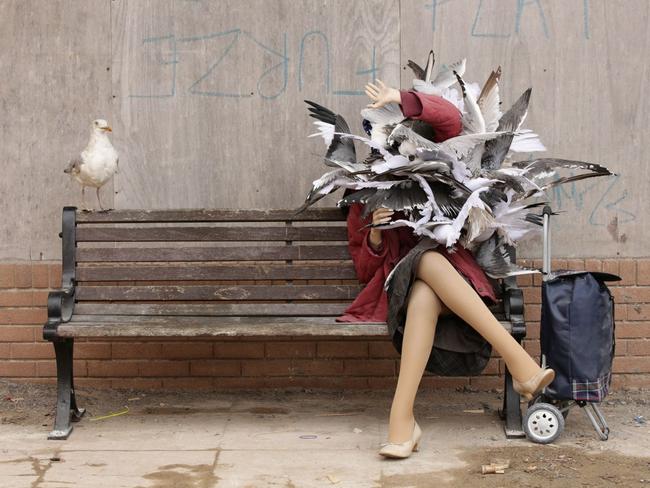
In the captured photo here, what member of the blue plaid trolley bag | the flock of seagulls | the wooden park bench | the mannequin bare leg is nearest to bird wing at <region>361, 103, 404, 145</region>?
the flock of seagulls

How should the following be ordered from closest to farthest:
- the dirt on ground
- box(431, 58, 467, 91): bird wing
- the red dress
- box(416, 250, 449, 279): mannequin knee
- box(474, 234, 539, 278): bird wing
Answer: the dirt on ground < box(416, 250, 449, 279): mannequin knee < the red dress < box(474, 234, 539, 278): bird wing < box(431, 58, 467, 91): bird wing

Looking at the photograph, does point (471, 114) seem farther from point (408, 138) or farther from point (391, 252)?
point (391, 252)

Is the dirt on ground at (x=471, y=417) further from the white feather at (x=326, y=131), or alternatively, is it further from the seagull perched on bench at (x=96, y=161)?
the white feather at (x=326, y=131)

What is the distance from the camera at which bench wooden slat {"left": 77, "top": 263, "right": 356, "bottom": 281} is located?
4.97 m

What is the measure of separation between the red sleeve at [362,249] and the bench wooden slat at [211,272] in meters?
0.14

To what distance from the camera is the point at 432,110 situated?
4.45m

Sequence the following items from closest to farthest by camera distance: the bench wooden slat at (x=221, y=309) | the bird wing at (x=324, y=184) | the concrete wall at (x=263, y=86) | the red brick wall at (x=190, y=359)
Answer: the bird wing at (x=324, y=184) → the bench wooden slat at (x=221, y=309) → the concrete wall at (x=263, y=86) → the red brick wall at (x=190, y=359)

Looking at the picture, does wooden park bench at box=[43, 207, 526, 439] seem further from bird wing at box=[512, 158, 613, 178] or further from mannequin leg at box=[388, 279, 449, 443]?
bird wing at box=[512, 158, 613, 178]

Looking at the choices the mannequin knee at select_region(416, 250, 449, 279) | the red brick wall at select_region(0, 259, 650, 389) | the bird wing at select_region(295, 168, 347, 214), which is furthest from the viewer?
the red brick wall at select_region(0, 259, 650, 389)

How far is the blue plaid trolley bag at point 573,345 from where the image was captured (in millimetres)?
4441

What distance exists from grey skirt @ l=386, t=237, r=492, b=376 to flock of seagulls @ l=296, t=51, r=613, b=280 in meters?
0.18

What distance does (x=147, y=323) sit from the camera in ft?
15.6

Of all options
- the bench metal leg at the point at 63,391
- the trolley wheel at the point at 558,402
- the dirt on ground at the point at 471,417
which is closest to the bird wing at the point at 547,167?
the trolley wheel at the point at 558,402

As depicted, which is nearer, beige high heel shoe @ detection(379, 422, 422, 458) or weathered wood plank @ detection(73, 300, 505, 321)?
beige high heel shoe @ detection(379, 422, 422, 458)
